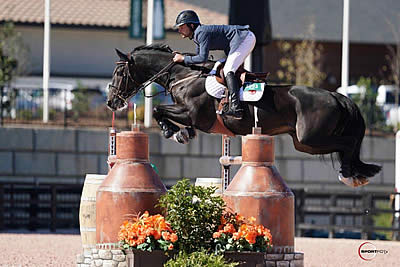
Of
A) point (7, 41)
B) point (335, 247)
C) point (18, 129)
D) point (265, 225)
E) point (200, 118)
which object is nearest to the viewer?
point (265, 225)

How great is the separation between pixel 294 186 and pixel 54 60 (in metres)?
15.2

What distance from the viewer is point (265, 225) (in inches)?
384

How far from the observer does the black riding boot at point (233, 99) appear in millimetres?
11641

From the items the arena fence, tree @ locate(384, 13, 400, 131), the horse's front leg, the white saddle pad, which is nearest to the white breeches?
the white saddle pad

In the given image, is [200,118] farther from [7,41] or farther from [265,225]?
[7,41]

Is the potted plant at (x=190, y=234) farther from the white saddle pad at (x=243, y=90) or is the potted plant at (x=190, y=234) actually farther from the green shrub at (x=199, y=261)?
the white saddle pad at (x=243, y=90)

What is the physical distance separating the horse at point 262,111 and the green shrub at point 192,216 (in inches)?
96.7

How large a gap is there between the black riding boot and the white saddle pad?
4.6 inches

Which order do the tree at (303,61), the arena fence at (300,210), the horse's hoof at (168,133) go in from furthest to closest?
the tree at (303,61), the arena fence at (300,210), the horse's hoof at (168,133)

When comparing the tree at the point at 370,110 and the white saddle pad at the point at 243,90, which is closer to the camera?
the white saddle pad at the point at 243,90

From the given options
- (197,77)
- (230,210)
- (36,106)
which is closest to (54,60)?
(36,106)

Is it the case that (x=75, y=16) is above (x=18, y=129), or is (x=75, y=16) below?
above

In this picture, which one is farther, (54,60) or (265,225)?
(54,60)

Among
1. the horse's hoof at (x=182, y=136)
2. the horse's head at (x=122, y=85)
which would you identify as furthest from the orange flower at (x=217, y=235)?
the horse's head at (x=122, y=85)
